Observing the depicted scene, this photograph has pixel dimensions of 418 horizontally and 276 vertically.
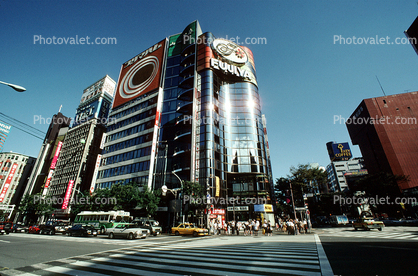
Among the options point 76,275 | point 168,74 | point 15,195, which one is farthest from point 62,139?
point 76,275

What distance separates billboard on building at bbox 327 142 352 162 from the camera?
100631 mm

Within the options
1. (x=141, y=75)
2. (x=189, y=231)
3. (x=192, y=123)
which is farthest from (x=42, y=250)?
(x=141, y=75)

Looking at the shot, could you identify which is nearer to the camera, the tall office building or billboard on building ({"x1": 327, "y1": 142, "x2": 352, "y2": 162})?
the tall office building

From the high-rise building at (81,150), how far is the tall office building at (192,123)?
2049 centimetres

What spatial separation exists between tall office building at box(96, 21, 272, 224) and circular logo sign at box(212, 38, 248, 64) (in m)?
0.35

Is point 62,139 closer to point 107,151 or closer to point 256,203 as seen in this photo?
point 107,151

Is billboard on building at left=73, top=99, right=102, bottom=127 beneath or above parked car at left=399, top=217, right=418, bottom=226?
above

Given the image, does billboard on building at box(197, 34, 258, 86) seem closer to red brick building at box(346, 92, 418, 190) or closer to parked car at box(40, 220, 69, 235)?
red brick building at box(346, 92, 418, 190)

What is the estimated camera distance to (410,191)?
43406 millimetres

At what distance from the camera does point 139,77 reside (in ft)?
190

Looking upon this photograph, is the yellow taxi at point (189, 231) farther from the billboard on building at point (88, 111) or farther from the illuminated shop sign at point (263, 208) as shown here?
the billboard on building at point (88, 111)

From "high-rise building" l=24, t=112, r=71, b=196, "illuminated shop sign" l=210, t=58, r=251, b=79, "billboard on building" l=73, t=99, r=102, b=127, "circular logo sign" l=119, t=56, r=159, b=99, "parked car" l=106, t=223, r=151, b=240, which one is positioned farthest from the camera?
"billboard on building" l=73, t=99, r=102, b=127

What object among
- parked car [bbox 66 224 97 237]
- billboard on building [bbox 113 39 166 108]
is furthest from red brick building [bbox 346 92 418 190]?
parked car [bbox 66 224 97 237]

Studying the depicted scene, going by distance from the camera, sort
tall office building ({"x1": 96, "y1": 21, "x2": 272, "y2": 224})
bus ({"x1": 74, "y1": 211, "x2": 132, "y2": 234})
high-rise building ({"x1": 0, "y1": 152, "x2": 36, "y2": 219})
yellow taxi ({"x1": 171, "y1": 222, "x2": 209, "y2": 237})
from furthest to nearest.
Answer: high-rise building ({"x1": 0, "y1": 152, "x2": 36, "y2": 219}) → tall office building ({"x1": 96, "y1": 21, "x2": 272, "y2": 224}) → bus ({"x1": 74, "y1": 211, "x2": 132, "y2": 234}) → yellow taxi ({"x1": 171, "y1": 222, "x2": 209, "y2": 237})
